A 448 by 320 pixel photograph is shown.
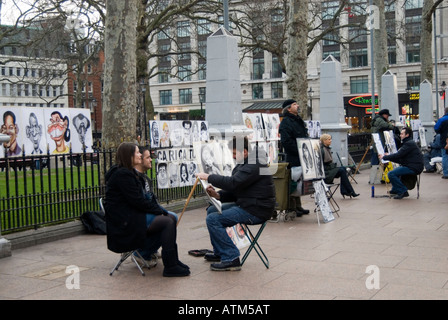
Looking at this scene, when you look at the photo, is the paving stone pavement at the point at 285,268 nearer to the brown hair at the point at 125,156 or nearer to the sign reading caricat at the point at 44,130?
the brown hair at the point at 125,156

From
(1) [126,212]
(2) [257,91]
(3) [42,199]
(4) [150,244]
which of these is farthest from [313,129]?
(2) [257,91]

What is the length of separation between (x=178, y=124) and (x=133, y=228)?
521cm

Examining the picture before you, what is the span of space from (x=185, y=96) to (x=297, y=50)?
59950mm

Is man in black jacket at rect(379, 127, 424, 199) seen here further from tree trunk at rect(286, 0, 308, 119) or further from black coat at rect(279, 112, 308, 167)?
tree trunk at rect(286, 0, 308, 119)

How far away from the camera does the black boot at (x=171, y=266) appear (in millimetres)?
6594

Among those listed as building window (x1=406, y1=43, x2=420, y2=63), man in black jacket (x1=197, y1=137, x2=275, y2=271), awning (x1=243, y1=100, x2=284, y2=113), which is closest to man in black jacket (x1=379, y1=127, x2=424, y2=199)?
man in black jacket (x1=197, y1=137, x2=275, y2=271)

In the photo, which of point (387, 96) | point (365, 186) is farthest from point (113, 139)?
point (387, 96)

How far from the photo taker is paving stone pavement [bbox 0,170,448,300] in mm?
5883

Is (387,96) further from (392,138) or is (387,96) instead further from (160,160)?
(160,160)

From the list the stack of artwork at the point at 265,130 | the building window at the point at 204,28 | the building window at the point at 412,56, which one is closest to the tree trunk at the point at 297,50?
the stack of artwork at the point at 265,130

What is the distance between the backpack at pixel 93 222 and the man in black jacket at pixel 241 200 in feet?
10.9

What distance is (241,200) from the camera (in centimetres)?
692

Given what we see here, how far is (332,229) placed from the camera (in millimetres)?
9672

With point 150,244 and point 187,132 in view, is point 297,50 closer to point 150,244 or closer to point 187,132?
point 187,132
